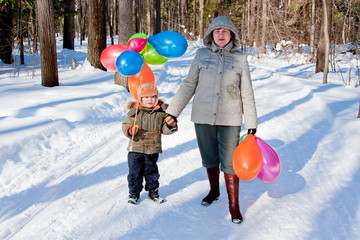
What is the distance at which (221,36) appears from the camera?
3.13 m

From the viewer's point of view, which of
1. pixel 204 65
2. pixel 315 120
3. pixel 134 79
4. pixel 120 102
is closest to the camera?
pixel 204 65

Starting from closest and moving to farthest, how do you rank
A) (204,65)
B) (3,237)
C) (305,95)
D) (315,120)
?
(3,237), (204,65), (315,120), (305,95)

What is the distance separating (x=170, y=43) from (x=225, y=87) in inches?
41.6

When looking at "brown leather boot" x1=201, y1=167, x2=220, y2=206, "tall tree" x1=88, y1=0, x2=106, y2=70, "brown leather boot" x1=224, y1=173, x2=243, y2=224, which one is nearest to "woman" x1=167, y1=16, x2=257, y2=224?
"brown leather boot" x1=224, y1=173, x2=243, y2=224

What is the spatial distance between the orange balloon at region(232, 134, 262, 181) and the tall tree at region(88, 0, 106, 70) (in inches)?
408

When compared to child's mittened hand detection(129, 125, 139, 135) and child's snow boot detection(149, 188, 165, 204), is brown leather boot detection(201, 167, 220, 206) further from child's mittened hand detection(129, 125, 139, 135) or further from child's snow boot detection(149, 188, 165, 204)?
child's mittened hand detection(129, 125, 139, 135)

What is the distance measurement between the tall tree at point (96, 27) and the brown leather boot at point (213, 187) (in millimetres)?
10009

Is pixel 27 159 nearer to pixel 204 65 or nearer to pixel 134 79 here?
pixel 134 79

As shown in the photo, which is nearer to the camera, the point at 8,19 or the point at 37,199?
the point at 37,199

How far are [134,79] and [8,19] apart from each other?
433 inches

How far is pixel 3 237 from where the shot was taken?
110 inches

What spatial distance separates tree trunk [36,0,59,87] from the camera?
855 centimetres

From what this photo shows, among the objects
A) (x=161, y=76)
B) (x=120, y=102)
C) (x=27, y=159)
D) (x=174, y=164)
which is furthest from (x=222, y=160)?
(x=161, y=76)

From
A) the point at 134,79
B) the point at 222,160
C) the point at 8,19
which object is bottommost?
the point at 222,160
